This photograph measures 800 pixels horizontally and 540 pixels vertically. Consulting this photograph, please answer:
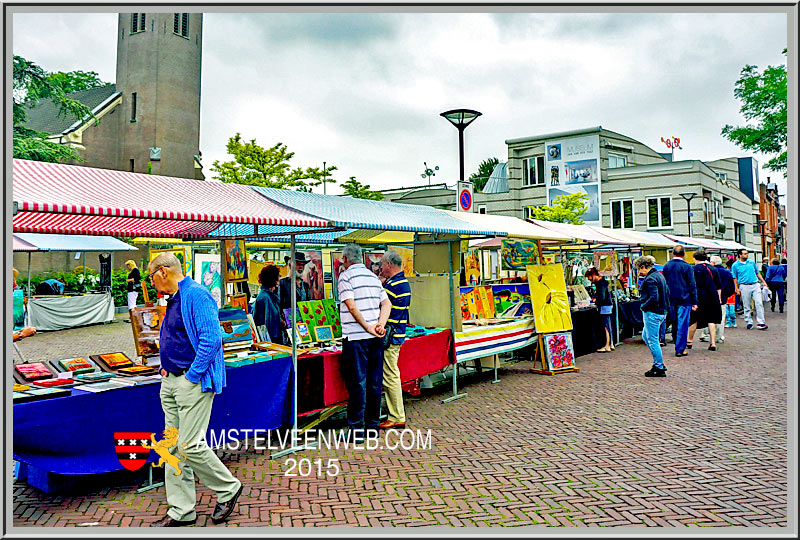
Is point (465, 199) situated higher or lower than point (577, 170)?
lower

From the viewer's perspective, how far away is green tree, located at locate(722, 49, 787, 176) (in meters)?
24.6

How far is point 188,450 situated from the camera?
385 cm

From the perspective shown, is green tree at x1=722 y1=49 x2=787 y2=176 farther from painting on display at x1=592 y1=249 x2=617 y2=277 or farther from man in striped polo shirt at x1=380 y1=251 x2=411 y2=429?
man in striped polo shirt at x1=380 y1=251 x2=411 y2=429

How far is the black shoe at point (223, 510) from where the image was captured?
3969 mm

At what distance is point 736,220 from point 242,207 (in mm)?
40228

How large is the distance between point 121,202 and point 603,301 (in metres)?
10.0

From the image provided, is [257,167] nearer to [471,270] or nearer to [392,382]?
[471,270]

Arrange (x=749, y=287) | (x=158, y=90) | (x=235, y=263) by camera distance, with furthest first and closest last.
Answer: (x=158, y=90) → (x=749, y=287) → (x=235, y=263)

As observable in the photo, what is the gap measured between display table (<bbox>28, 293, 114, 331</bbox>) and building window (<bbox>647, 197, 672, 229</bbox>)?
28296 mm

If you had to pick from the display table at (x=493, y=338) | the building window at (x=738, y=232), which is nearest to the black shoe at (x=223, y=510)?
the display table at (x=493, y=338)

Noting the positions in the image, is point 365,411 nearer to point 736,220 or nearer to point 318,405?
point 318,405

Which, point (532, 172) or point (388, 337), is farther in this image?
point (532, 172)

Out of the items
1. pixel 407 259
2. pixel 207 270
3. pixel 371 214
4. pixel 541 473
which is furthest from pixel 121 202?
pixel 407 259

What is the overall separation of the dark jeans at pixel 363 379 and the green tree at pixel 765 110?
24.8m
